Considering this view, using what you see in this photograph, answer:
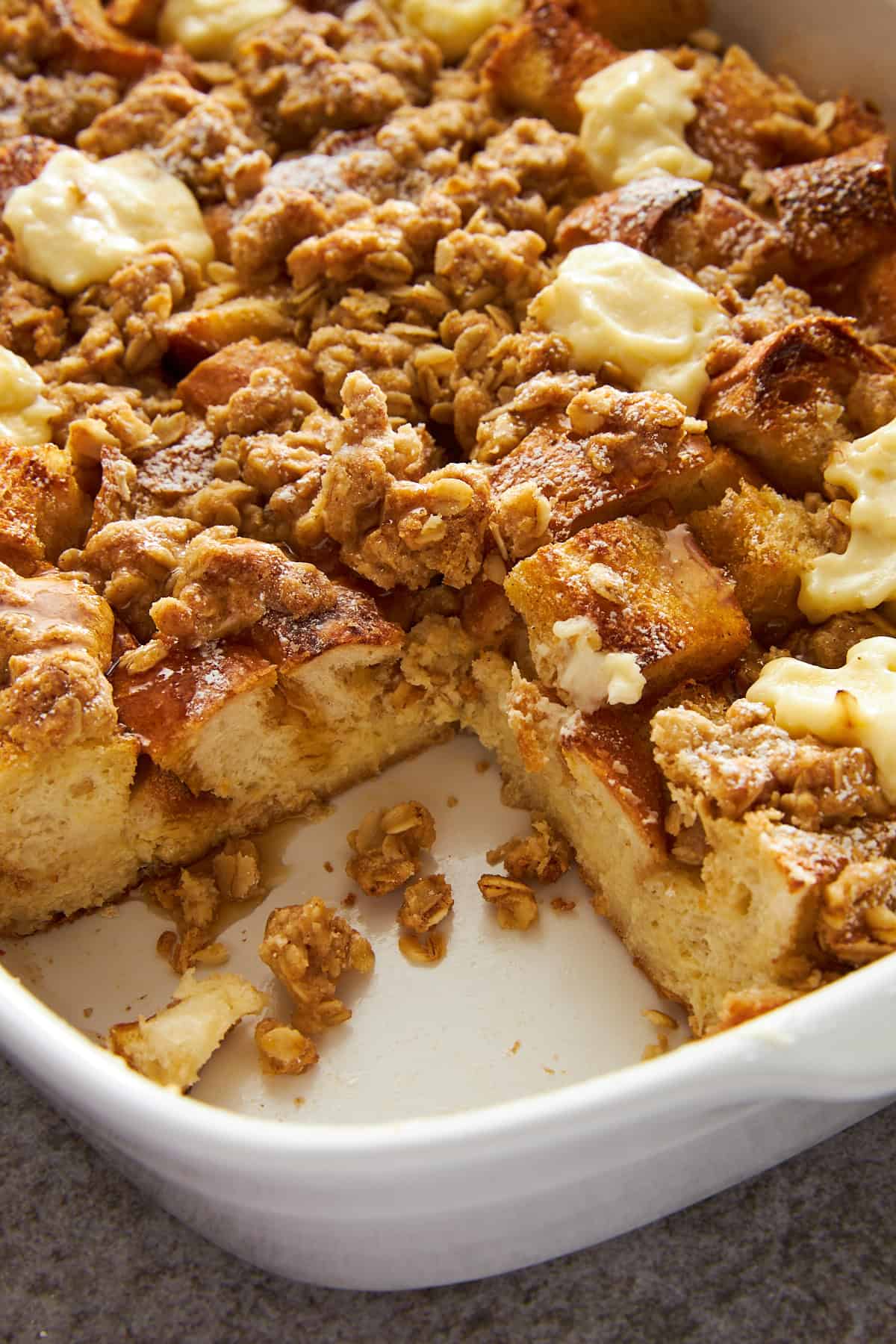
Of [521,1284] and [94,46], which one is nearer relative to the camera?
[521,1284]

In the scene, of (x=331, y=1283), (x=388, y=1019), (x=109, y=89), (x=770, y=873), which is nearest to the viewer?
(x=770, y=873)

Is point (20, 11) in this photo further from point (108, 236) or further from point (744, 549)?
point (744, 549)

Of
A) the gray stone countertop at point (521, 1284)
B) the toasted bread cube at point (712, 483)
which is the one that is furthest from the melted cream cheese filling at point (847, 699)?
the gray stone countertop at point (521, 1284)

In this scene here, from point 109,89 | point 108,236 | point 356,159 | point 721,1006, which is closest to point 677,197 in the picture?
point 356,159

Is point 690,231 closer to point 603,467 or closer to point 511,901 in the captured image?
point 603,467

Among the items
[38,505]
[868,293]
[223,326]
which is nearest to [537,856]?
[38,505]

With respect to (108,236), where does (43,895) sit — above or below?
below

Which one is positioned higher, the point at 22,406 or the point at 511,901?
the point at 22,406
